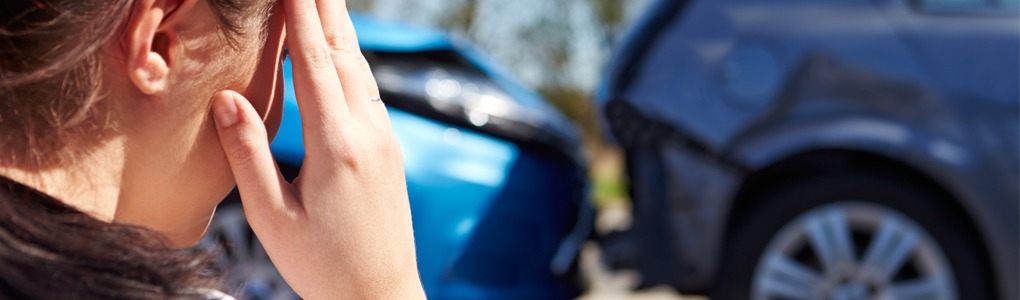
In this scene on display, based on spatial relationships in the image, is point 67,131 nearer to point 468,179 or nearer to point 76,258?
point 76,258

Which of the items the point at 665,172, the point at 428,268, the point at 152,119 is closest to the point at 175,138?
the point at 152,119

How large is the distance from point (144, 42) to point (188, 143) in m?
0.11

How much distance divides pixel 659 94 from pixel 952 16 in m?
0.82

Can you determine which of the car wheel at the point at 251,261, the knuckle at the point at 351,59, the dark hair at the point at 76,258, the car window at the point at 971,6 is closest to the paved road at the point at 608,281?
the car wheel at the point at 251,261

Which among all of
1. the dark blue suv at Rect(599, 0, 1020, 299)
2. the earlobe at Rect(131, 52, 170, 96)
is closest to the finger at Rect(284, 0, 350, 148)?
the earlobe at Rect(131, 52, 170, 96)

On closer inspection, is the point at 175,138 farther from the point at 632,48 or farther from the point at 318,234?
the point at 632,48

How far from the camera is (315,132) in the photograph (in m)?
0.91

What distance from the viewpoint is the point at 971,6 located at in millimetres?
3369

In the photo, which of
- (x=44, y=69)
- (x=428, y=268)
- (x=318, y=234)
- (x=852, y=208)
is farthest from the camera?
(x=852, y=208)

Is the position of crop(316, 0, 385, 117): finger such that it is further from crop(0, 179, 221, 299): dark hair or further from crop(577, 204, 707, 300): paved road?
crop(577, 204, 707, 300): paved road

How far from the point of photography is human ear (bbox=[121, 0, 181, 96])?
813mm

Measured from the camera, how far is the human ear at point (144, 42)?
813mm

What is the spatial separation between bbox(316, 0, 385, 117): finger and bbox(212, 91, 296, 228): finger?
0.08m

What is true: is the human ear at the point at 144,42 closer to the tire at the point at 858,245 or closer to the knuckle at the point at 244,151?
the knuckle at the point at 244,151
